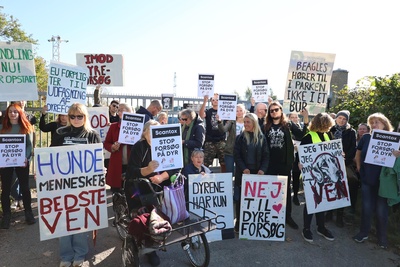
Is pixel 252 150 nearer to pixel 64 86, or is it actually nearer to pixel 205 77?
pixel 64 86

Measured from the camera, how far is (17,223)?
5.21 m

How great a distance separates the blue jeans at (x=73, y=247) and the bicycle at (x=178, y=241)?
640 millimetres

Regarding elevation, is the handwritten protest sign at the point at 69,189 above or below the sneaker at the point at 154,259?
above

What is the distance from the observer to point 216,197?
4.72m

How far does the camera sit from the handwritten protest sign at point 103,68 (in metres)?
6.71

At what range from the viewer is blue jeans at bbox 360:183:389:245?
4789 millimetres

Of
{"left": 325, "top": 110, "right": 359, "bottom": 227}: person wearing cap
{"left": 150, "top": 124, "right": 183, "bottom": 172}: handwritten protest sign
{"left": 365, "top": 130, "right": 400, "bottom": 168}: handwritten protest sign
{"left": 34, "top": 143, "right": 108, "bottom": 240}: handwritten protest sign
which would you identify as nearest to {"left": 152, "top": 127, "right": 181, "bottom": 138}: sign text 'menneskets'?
{"left": 150, "top": 124, "right": 183, "bottom": 172}: handwritten protest sign

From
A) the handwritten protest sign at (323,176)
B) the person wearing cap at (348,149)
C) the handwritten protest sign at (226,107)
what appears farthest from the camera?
the handwritten protest sign at (226,107)

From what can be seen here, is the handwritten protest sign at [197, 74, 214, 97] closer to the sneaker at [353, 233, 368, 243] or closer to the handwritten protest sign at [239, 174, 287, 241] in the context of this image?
the handwritten protest sign at [239, 174, 287, 241]

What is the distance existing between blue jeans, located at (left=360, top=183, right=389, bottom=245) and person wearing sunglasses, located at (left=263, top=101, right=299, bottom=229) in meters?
1.26

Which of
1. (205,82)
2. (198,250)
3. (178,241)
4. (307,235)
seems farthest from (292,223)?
(205,82)

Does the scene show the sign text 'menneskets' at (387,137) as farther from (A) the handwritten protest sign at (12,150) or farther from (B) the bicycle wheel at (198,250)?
(A) the handwritten protest sign at (12,150)

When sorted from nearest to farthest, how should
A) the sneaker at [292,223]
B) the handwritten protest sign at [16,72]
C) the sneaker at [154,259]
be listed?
the sneaker at [154,259]
the handwritten protest sign at [16,72]
the sneaker at [292,223]

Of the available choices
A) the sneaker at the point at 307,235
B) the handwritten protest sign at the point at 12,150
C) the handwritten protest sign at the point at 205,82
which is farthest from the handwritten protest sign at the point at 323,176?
the handwritten protest sign at the point at 12,150
